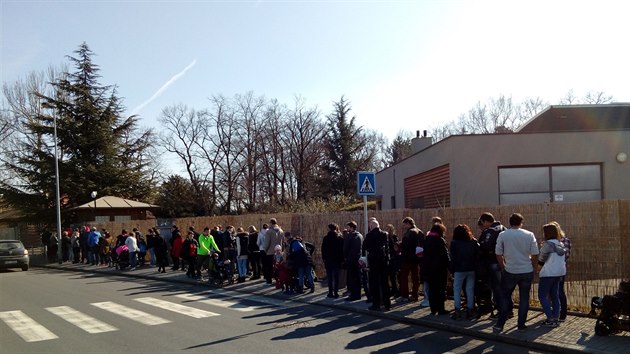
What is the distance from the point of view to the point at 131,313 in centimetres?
1215

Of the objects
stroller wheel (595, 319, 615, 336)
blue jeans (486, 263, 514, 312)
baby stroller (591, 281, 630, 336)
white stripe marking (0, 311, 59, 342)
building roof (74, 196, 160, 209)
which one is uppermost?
building roof (74, 196, 160, 209)

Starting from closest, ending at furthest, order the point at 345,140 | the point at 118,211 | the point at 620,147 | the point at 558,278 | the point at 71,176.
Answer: the point at 558,278 → the point at 620,147 → the point at 118,211 → the point at 71,176 → the point at 345,140

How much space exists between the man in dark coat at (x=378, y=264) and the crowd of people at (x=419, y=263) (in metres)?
0.02

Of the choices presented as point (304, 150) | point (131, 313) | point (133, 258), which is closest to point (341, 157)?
point (304, 150)

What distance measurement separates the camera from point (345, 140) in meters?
56.0

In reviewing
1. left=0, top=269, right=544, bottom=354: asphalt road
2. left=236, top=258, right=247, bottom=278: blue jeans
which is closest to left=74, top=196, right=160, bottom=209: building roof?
left=0, top=269, right=544, bottom=354: asphalt road

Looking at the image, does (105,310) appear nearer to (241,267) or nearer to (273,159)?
(241,267)

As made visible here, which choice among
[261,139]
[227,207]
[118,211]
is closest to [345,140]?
[261,139]

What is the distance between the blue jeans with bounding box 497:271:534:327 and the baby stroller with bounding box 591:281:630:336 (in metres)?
1.05

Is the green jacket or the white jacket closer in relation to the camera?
the white jacket

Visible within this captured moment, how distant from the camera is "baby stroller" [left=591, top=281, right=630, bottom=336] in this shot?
8.07 metres

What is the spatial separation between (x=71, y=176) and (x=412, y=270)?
38.4 meters

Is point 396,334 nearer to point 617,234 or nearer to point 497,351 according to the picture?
point 497,351

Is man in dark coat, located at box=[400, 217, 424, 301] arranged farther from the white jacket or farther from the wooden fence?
the white jacket
